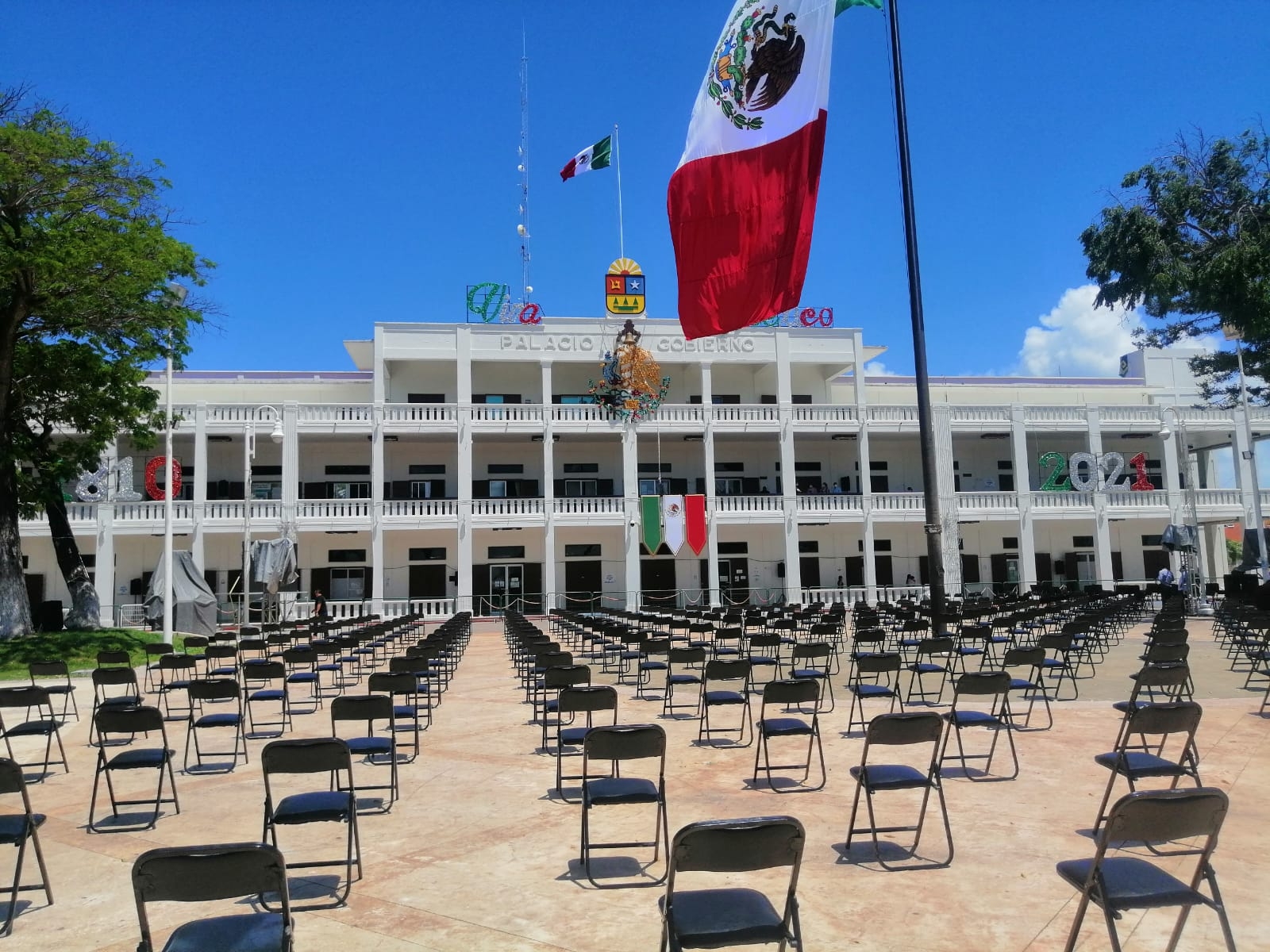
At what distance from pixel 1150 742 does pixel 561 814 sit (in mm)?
5475

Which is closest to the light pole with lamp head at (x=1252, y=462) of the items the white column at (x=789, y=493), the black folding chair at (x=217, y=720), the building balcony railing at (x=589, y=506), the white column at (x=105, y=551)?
the white column at (x=789, y=493)

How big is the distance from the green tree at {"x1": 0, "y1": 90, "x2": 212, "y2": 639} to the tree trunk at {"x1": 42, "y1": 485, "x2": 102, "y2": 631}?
48 millimetres

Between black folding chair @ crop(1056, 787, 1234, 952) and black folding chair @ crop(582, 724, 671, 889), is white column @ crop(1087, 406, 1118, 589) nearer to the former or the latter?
black folding chair @ crop(582, 724, 671, 889)

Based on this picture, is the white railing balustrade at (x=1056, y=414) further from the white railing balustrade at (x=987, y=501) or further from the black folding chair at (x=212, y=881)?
the black folding chair at (x=212, y=881)

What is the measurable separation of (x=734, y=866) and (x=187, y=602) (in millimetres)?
21370

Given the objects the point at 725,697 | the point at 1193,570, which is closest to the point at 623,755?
the point at 725,697

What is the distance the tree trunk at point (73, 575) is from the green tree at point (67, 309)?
1.9 inches

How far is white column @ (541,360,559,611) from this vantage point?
31188 mm

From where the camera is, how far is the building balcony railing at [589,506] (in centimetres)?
3159

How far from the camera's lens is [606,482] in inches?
1378

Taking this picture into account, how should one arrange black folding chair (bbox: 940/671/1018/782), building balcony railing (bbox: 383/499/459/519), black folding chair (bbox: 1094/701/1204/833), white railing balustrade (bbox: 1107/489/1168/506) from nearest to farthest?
black folding chair (bbox: 1094/701/1204/833) < black folding chair (bbox: 940/671/1018/782) < building balcony railing (bbox: 383/499/459/519) < white railing balustrade (bbox: 1107/489/1168/506)

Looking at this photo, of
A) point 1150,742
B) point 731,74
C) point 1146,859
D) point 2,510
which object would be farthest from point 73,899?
point 2,510

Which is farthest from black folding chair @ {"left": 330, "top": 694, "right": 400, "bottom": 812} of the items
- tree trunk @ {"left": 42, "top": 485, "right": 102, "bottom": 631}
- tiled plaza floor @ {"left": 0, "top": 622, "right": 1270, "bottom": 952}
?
tree trunk @ {"left": 42, "top": 485, "right": 102, "bottom": 631}

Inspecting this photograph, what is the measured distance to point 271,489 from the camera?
3300 centimetres
